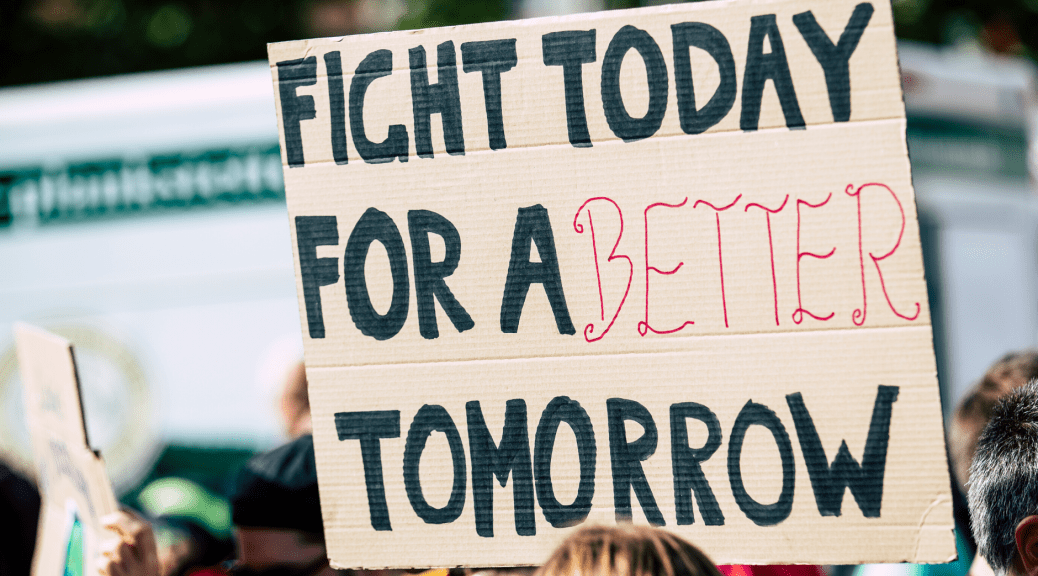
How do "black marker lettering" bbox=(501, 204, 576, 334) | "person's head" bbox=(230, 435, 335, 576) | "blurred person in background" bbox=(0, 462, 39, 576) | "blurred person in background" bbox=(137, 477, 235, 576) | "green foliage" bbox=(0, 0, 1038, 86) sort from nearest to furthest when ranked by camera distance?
"black marker lettering" bbox=(501, 204, 576, 334)
"person's head" bbox=(230, 435, 335, 576)
"blurred person in background" bbox=(0, 462, 39, 576)
"blurred person in background" bbox=(137, 477, 235, 576)
"green foliage" bbox=(0, 0, 1038, 86)

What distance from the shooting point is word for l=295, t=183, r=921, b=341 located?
67.5 inches

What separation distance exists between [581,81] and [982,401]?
164 centimetres

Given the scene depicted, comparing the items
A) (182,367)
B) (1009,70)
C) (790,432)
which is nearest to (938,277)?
(1009,70)

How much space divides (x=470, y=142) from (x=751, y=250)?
528mm

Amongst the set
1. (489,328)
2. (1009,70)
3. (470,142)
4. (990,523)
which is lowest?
(990,523)

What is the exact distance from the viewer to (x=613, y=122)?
5.72ft

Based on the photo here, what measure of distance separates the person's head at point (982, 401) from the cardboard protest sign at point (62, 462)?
212cm

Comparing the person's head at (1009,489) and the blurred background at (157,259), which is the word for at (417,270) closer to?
the person's head at (1009,489)

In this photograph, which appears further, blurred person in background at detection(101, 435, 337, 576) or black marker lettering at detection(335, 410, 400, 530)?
blurred person in background at detection(101, 435, 337, 576)

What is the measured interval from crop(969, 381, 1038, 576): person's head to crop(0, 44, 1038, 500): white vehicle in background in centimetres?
381

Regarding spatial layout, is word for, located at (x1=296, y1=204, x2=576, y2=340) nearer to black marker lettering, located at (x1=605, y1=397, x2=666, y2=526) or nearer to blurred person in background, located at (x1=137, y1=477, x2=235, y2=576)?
black marker lettering, located at (x1=605, y1=397, x2=666, y2=526)

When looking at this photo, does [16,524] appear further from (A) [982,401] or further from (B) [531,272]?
(A) [982,401]

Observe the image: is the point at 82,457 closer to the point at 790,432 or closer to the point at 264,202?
the point at 790,432

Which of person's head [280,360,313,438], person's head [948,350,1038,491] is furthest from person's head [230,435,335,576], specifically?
person's head [948,350,1038,491]
